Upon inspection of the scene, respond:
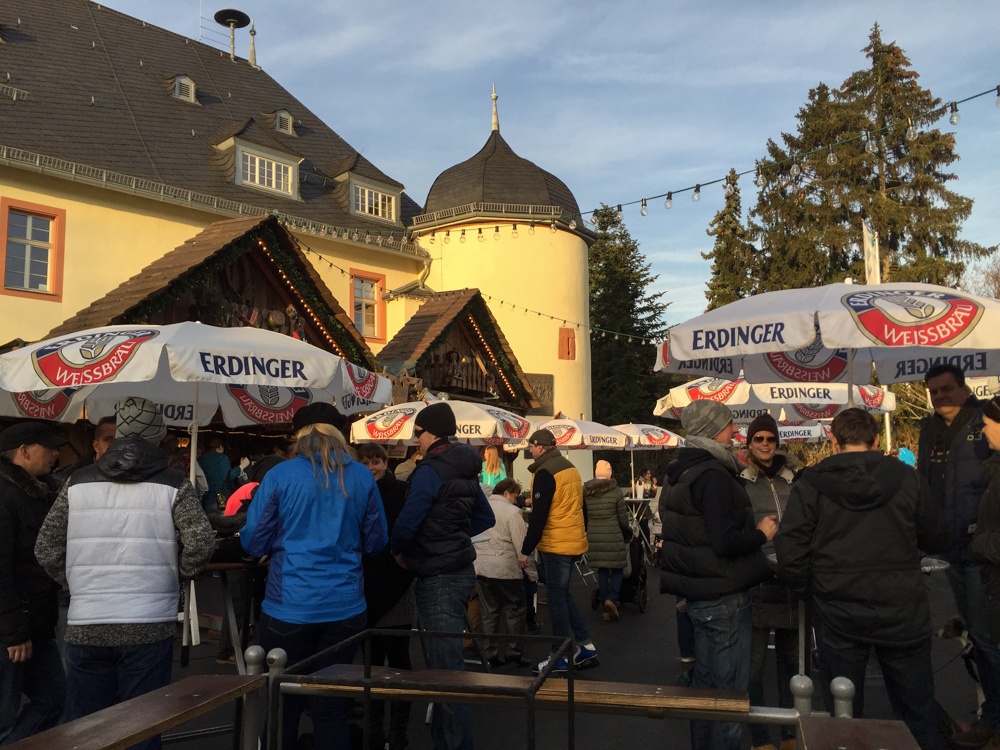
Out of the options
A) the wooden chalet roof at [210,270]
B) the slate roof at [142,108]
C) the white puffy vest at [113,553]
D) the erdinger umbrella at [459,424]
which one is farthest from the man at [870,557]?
the slate roof at [142,108]

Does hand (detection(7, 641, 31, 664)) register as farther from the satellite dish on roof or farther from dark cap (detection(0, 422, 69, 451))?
the satellite dish on roof

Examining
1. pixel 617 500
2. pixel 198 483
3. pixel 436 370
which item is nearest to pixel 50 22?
pixel 436 370

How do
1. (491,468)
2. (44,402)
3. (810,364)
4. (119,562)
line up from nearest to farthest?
(119,562) < (810,364) < (44,402) < (491,468)

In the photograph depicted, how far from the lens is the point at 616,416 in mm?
43719

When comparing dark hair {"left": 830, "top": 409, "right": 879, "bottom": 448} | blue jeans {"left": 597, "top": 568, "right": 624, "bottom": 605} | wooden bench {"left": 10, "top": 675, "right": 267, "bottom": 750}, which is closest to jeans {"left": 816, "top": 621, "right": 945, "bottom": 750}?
dark hair {"left": 830, "top": 409, "right": 879, "bottom": 448}

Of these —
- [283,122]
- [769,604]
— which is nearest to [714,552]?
[769,604]

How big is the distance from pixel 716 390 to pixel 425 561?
775cm

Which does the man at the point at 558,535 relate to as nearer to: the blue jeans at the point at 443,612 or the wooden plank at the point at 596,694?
the blue jeans at the point at 443,612

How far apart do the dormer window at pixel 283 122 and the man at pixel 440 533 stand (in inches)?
1025

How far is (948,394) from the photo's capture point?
6.01 m

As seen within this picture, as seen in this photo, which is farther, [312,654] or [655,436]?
[655,436]

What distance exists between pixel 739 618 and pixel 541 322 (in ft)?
82.5

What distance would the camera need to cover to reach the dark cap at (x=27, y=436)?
15.4 feet

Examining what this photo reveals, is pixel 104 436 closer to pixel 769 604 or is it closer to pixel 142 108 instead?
pixel 769 604
